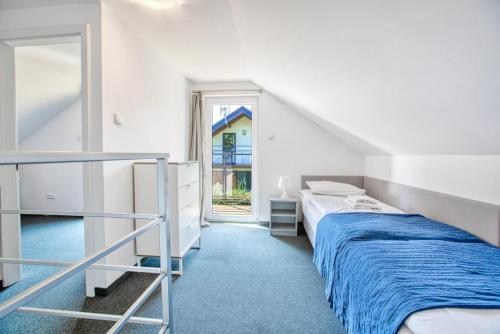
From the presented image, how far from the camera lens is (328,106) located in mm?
2490

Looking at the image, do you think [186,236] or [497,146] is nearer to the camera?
[497,146]

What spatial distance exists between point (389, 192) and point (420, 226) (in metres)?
1.10

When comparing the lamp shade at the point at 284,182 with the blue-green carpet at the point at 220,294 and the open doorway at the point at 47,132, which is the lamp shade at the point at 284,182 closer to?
the blue-green carpet at the point at 220,294

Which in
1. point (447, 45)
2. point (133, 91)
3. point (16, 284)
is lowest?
point (16, 284)

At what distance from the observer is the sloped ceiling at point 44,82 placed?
2.68 meters

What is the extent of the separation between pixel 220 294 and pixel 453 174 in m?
2.05

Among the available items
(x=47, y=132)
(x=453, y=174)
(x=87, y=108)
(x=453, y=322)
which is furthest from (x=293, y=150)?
(x=47, y=132)

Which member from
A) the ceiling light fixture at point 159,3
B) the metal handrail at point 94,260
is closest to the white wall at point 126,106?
the ceiling light fixture at point 159,3

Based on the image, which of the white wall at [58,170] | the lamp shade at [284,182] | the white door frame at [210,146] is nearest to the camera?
the lamp shade at [284,182]

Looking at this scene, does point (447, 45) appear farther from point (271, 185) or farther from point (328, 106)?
point (271, 185)

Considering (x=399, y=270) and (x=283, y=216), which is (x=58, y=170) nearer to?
(x=283, y=216)

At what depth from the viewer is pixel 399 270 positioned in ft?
3.67

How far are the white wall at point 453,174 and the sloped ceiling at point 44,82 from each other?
143 inches

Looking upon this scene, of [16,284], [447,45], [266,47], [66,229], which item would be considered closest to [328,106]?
[266,47]
